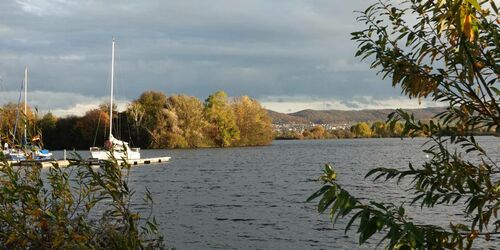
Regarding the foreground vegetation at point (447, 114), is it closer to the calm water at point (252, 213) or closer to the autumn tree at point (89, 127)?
the calm water at point (252, 213)

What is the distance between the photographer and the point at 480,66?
3717mm

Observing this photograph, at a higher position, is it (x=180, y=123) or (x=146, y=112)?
(x=146, y=112)

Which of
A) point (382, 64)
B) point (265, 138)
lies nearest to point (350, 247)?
point (382, 64)

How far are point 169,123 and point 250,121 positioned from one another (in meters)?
30.5

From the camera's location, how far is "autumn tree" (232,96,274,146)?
130 m

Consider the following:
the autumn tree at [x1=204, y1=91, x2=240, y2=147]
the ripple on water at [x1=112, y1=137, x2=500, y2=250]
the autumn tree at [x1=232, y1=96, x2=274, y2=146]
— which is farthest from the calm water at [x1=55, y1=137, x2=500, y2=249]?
the autumn tree at [x1=232, y1=96, x2=274, y2=146]

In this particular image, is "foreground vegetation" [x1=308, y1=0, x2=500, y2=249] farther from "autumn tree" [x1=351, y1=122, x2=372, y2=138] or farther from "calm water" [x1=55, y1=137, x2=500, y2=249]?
"calm water" [x1=55, y1=137, x2=500, y2=249]

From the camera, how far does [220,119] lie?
120750mm

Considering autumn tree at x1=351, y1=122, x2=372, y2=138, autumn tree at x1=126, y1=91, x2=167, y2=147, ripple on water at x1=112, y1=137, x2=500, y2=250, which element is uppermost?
autumn tree at x1=126, y1=91, x2=167, y2=147

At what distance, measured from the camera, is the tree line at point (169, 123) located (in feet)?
354

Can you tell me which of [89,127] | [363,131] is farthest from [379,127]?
[89,127]

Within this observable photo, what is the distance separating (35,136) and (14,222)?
5.52 ft

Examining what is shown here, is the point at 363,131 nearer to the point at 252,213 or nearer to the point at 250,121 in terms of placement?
the point at 252,213

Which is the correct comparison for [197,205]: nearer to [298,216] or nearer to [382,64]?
[298,216]
